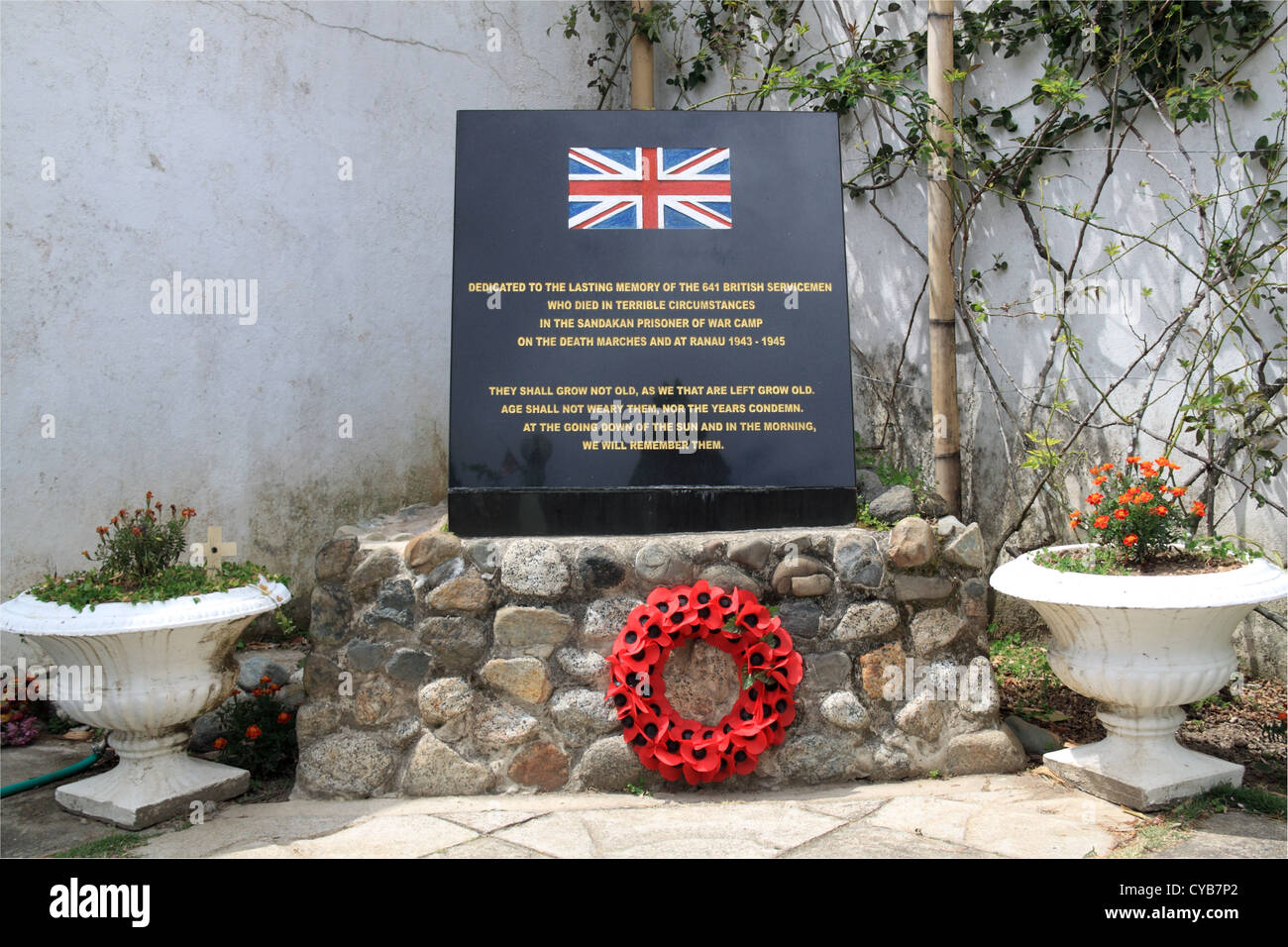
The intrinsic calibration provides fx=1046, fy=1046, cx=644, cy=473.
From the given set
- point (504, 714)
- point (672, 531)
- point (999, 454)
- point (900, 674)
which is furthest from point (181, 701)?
point (999, 454)

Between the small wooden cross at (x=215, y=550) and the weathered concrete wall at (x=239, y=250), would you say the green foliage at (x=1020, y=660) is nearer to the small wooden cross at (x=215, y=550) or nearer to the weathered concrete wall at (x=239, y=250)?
the weathered concrete wall at (x=239, y=250)

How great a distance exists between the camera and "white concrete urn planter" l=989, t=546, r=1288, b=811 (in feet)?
9.85

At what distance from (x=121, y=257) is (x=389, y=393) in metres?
1.31

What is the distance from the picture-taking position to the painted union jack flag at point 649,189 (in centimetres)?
364

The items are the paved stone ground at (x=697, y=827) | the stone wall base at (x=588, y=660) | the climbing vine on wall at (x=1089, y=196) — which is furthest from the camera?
the climbing vine on wall at (x=1089, y=196)

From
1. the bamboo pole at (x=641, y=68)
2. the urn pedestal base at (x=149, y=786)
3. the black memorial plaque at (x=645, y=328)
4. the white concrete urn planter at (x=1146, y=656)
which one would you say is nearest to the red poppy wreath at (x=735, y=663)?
the black memorial plaque at (x=645, y=328)

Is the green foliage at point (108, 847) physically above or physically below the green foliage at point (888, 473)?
below

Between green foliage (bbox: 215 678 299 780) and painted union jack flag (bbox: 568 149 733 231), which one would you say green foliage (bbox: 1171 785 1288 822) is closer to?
painted union jack flag (bbox: 568 149 733 231)

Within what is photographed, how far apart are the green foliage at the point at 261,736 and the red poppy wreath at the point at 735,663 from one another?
1.27m

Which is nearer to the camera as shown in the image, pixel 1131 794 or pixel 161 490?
pixel 1131 794

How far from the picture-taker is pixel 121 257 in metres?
4.63

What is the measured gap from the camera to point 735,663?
132 inches

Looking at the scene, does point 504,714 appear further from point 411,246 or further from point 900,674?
point 411,246

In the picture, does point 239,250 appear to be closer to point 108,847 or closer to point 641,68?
point 641,68
